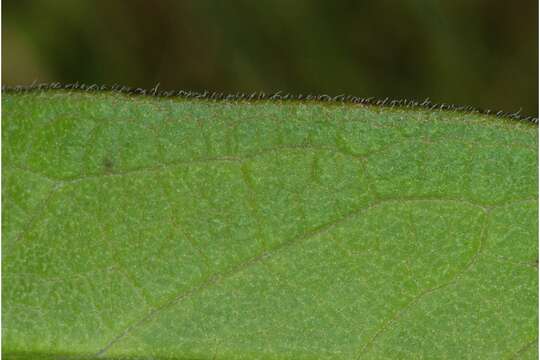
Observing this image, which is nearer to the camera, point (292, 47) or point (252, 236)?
point (252, 236)

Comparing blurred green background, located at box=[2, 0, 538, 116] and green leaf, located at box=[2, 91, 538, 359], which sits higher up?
green leaf, located at box=[2, 91, 538, 359]

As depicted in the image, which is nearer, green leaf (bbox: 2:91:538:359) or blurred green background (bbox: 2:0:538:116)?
green leaf (bbox: 2:91:538:359)

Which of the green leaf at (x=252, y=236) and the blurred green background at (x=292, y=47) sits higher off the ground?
the green leaf at (x=252, y=236)

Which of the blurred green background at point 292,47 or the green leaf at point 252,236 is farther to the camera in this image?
the blurred green background at point 292,47

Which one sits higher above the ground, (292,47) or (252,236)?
(252,236)
